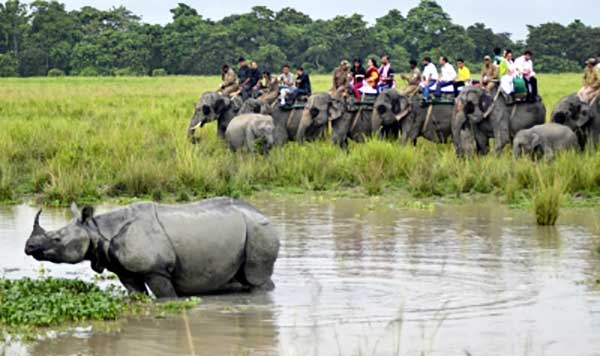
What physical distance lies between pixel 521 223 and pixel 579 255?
98.5 inches

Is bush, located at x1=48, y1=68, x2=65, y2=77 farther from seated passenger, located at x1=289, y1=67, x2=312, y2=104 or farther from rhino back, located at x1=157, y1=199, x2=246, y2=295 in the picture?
rhino back, located at x1=157, y1=199, x2=246, y2=295

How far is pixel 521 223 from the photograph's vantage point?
15969mm

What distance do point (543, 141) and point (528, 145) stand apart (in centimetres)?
27

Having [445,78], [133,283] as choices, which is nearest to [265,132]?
[445,78]

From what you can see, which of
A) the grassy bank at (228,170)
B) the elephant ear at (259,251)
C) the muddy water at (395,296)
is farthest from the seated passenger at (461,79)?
the elephant ear at (259,251)

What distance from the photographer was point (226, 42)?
270 feet

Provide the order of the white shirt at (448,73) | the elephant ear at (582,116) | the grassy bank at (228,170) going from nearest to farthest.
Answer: the grassy bank at (228,170) < the elephant ear at (582,116) < the white shirt at (448,73)

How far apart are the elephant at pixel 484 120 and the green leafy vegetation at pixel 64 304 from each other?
1335 cm

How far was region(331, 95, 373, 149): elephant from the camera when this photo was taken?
26109mm

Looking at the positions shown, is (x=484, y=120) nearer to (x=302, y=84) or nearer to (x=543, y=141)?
(x=543, y=141)

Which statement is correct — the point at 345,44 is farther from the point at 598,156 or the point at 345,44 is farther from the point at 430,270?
the point at 430,270

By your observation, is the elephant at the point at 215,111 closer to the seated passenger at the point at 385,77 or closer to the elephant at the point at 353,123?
the elephant at the point at 353,123

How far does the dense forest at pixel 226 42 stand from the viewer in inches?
3182

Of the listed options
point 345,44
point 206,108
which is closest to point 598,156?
point 206,108
